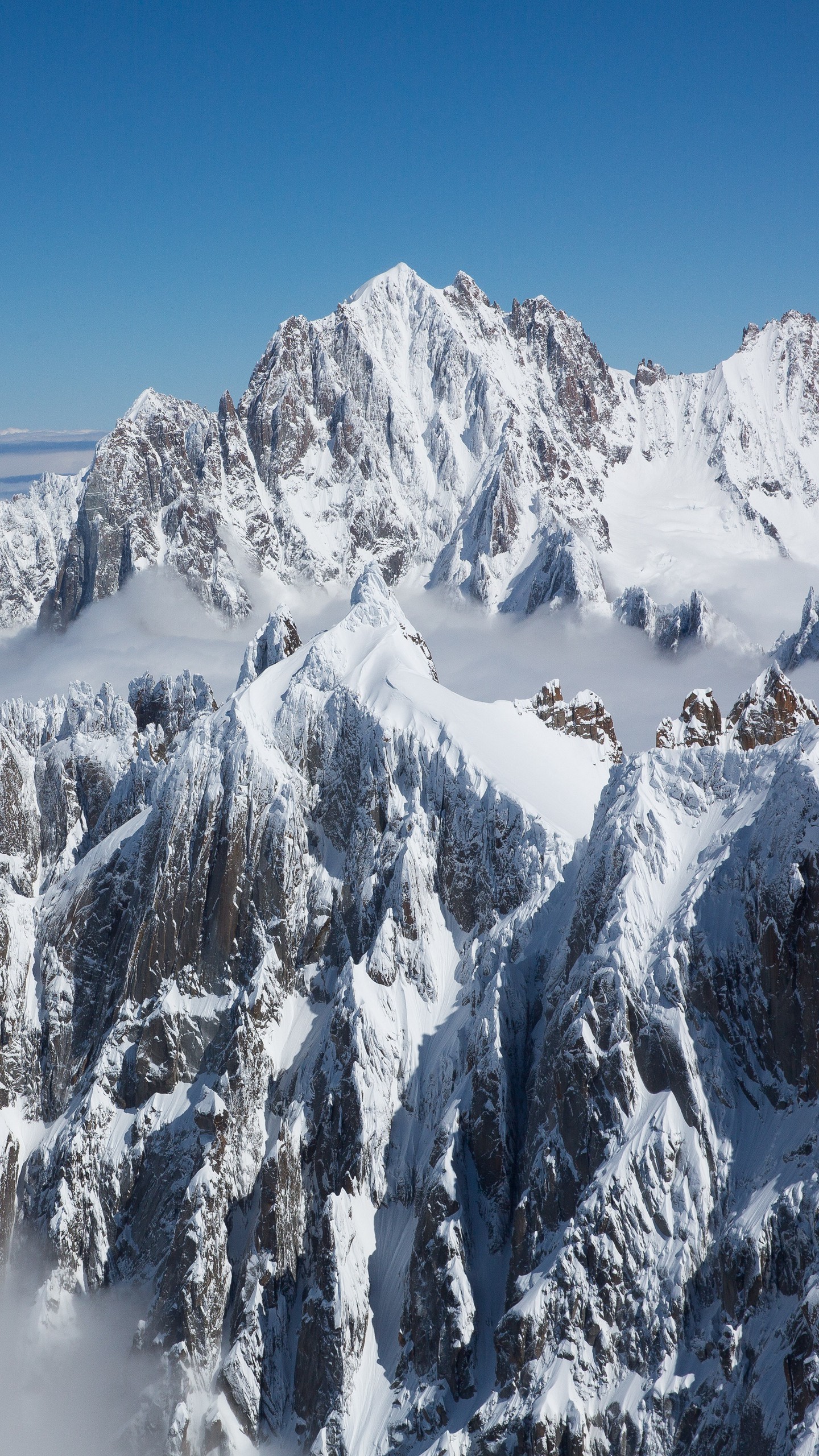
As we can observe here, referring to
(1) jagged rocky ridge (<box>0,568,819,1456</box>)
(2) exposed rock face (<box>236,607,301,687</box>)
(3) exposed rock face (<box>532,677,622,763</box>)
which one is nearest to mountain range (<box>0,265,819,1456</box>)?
(1) jagged rocky ridge (<box>0,568,819,1456</box>)

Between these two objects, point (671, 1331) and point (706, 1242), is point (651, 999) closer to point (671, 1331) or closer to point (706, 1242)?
point (706, 1242)

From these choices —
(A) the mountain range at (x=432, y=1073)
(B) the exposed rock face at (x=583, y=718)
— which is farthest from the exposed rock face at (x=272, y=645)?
(B) the exposed rock face at (x=583, y=718)

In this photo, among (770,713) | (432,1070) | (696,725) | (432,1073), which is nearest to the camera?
(432,1073)

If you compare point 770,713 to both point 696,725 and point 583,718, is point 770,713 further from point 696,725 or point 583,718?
point 583,718

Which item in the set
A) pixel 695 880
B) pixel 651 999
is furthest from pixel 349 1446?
pixel 695 880

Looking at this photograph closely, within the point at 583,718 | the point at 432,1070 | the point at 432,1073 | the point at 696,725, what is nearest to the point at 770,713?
the point at 696,725

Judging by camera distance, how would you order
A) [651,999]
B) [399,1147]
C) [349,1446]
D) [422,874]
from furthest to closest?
[422,874]
[399,1147]
[349,1446]
[651,999]
